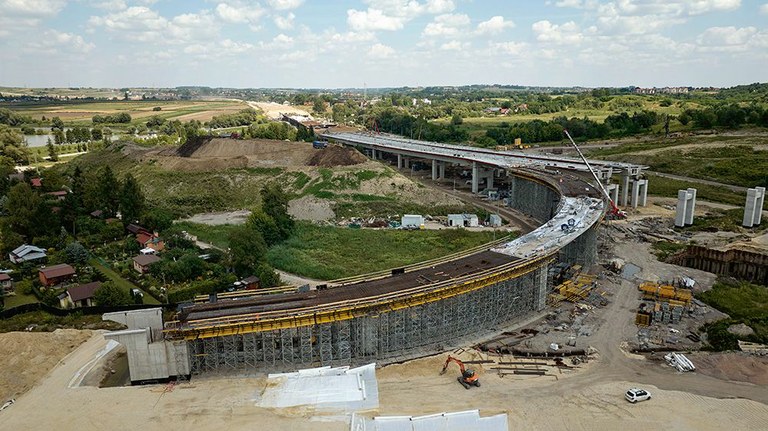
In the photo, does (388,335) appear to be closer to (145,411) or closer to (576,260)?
(145,411)

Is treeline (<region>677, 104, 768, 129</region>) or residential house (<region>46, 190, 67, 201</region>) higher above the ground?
treeline (<region>677, 104, 768, 129</region>)

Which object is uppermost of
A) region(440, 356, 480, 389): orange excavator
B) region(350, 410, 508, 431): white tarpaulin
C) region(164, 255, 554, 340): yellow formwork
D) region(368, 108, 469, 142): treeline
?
region(368, 108, 469, 142): treeline

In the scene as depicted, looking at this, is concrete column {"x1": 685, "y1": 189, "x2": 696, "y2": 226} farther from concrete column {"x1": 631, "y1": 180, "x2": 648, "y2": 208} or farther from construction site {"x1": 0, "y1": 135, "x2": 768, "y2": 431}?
construction site {"x1": 0, "y1": 135, "x2": 768, "y2": 431}

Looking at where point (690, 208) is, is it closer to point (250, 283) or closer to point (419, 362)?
point (419, 362)

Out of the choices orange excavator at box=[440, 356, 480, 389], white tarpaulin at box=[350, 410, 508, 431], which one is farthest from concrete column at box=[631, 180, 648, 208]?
white tarpaulin at box=[350, 410, 508, 431]

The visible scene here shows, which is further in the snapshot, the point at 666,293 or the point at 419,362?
the point at 666,293

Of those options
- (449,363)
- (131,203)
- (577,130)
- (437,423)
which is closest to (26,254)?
(131,203)

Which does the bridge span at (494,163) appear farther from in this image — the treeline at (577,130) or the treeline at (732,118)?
the treeline at (732,118)
